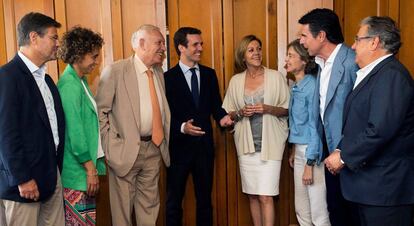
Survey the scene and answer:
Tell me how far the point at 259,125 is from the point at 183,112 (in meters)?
0.57

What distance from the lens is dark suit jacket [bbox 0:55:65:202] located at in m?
2.04

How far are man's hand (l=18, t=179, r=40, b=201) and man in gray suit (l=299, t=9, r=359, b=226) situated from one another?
157cm

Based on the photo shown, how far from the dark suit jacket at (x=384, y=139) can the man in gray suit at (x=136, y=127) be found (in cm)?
132

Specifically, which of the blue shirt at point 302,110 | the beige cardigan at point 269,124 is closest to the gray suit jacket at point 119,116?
the beige cardigan at point 269,124

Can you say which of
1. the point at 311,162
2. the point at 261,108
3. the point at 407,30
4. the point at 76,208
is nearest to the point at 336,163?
the point at 311,162

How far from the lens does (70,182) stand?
2436 millimetres

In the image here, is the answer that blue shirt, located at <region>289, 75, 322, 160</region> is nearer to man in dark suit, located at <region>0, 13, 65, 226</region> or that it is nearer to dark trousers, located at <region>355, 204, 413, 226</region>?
dark trousers, located at <region>355, 204, 413, 226</region>

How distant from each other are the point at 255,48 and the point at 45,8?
1641 millimetres

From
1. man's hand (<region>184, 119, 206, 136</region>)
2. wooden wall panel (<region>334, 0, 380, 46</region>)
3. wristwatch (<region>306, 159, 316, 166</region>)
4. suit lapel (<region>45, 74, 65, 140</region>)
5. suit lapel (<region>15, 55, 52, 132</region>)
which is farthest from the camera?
wooden wall panel (<region>334, 0, 380, 46</region>)

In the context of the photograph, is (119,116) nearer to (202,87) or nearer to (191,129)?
(191,129)

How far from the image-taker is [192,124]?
3.17 metres

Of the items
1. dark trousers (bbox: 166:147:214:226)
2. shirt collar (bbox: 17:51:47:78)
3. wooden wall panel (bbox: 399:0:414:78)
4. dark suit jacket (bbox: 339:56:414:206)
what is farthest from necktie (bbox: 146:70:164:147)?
wooden wall panel (bbox: 399:0:414:78)

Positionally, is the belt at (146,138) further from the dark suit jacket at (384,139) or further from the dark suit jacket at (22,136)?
the dark suit jacket at (384,139)

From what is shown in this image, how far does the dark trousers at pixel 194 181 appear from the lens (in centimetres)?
318
